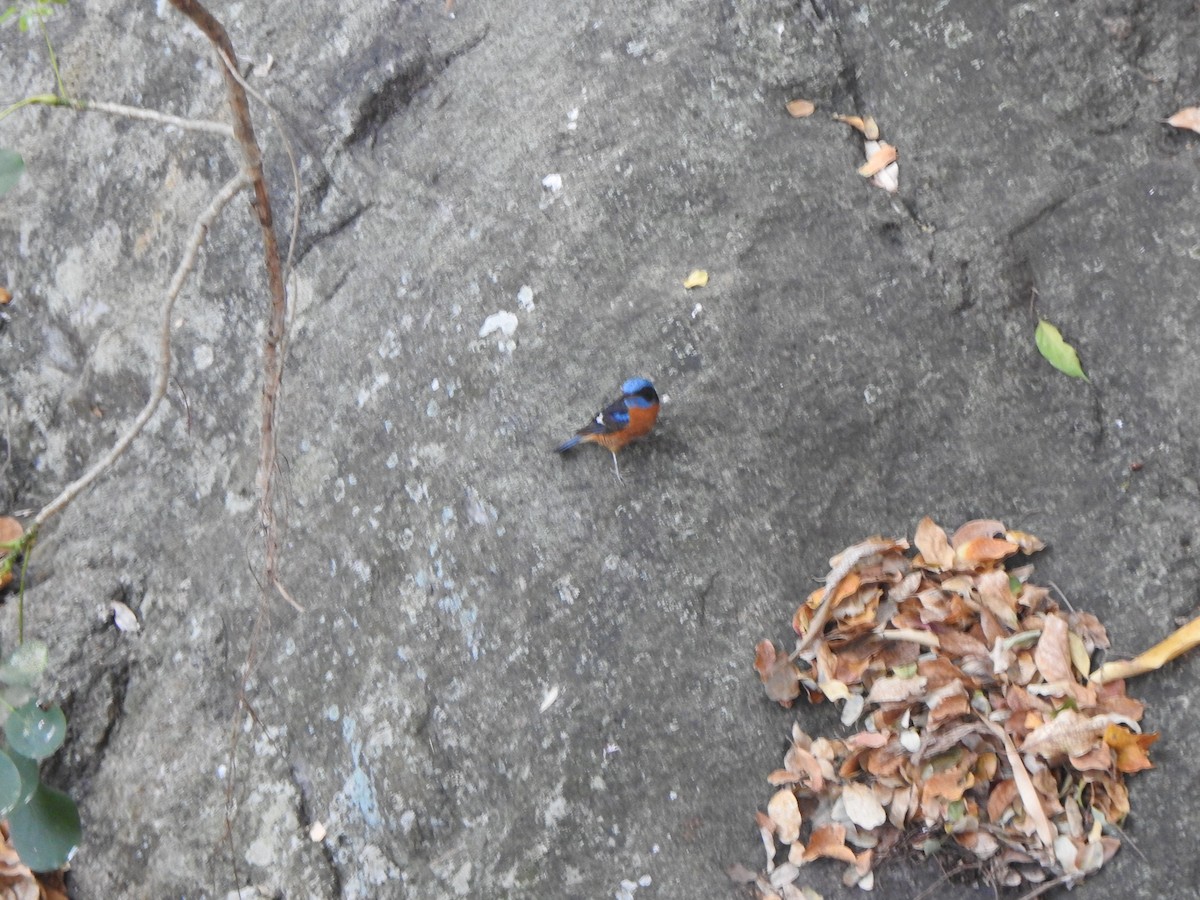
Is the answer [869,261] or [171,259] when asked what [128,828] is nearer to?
[171,259]

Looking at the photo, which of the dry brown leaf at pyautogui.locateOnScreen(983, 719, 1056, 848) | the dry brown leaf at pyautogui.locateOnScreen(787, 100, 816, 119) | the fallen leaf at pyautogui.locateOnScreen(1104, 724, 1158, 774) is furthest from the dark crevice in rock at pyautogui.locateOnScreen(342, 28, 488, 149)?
the fallen leaf at pyautogui.locateOnScreen(1104, 724, 1158, 774)

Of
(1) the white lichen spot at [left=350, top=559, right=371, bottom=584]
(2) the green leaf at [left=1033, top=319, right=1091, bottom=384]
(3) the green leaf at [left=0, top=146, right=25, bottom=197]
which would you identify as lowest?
(2) the green leaf at [left=1033, top=319, right=1091, bottom=384]

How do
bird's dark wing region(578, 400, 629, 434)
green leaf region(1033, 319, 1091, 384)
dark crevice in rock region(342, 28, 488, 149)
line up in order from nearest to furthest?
bird's dark wing region(578, 400, 629, 434)
green leaf region(1033, 319, 1091, 384)
dark crevice in rock region(342, 28, 488, 149)

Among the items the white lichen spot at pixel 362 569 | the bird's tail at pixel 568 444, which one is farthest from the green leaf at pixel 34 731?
the bird's tail at pixel 568 444

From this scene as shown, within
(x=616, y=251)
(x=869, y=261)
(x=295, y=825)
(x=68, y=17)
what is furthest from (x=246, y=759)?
(x=68, y=17)

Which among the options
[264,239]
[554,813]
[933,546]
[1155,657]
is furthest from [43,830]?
[1155,657]

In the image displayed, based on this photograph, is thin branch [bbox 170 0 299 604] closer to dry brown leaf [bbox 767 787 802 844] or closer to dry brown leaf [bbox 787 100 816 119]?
dry brown leaf [bbox 767 787 802 844]

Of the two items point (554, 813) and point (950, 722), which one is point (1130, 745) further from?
point (554, 813)
